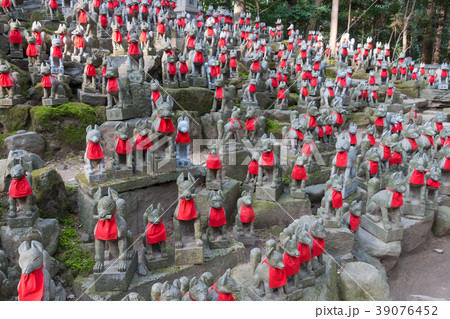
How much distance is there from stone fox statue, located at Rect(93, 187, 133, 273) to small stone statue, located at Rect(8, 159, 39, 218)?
5.01 ft

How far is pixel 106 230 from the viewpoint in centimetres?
436

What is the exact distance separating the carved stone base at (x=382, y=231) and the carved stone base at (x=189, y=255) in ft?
10.2

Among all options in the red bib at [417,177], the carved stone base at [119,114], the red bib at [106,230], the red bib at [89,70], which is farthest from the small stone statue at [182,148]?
the red bib at [417,177]

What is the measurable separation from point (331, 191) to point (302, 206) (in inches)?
50.5

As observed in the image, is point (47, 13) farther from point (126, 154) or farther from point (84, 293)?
point (84, 293)

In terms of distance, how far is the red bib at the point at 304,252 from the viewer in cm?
445

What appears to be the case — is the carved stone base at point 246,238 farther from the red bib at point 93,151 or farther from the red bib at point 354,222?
the red bib at point 93,151

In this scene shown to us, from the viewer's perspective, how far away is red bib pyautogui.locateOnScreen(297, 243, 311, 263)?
4453mm

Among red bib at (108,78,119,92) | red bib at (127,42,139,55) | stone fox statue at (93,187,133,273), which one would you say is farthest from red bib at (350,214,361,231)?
red bib at (127,42,139,55)

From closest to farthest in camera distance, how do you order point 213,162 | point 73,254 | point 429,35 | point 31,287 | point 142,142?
point 31,287
point 73,254
point 142,142
point 213,162
point 429,35

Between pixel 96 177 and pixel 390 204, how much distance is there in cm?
491

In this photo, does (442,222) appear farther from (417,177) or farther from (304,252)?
(304,252)

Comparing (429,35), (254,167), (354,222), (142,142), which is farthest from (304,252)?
(429,35)

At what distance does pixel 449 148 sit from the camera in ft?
23.7
